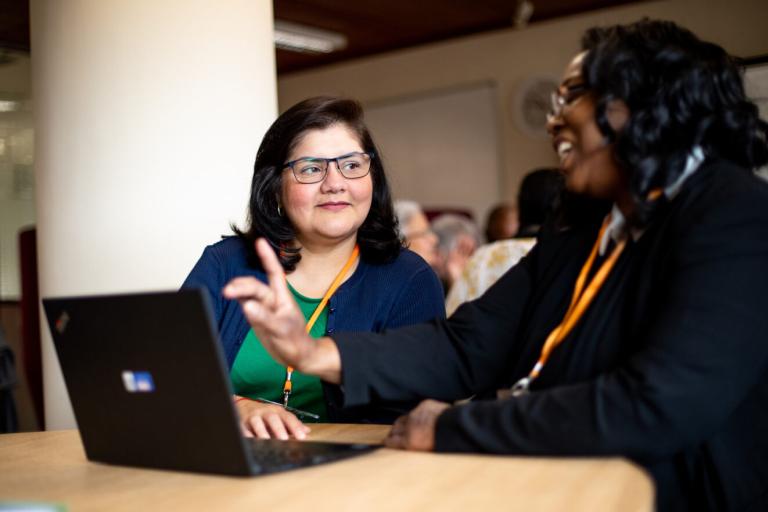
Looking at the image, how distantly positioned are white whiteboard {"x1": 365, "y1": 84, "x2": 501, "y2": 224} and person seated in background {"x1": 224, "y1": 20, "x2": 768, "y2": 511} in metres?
6.89

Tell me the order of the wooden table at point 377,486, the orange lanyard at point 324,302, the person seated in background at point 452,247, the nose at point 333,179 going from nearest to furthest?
1. the wooden table at point 377,486
2. the orange lanyard at point 324,302
3. the nose at point 333,179
4. the person seated in background at point 452,247

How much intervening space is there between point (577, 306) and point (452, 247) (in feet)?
13.2

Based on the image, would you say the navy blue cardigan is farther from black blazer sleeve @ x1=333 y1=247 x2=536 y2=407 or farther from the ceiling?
the ceiling

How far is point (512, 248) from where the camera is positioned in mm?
3701

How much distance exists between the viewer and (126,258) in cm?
299

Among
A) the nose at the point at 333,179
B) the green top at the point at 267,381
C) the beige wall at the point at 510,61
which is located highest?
the beige wall at the point at 510,61

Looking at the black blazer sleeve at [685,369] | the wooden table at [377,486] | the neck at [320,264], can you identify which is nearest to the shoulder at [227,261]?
the neck at [320,264]

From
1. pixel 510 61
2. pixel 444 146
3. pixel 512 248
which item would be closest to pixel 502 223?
pixel 512 248

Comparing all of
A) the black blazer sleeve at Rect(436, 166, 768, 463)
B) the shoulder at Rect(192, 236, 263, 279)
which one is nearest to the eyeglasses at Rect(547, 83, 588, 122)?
the black blazer sleeve at Rect(436, 166, 768, 463)

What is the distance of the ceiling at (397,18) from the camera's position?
7359 millimetres

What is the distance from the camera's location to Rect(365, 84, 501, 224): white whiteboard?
866 cm

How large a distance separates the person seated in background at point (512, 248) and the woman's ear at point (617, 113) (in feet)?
6.99

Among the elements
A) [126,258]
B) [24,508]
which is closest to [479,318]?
[24,508]

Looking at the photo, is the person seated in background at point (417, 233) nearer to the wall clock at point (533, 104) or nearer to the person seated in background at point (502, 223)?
the person seated in background at point (502, 223)
